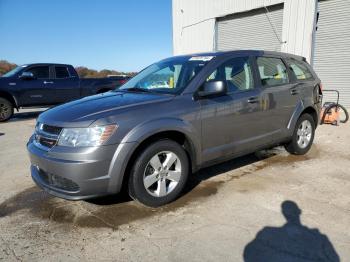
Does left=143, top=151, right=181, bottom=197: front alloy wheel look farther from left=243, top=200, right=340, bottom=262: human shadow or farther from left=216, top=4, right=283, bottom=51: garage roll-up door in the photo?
left=216, top=4, right=283, bottom=51: garage roll-up door

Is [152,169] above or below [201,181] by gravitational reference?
above

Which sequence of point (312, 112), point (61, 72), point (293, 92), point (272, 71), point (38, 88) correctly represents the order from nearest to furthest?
point (272, 71) < point (293, 92) < point (312, 112) < point (38, 88) < point (61, 72)

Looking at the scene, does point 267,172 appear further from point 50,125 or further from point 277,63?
point 50,125

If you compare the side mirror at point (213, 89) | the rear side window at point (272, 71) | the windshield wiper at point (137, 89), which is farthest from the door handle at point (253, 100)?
the windshield wiper at point (137, 89)

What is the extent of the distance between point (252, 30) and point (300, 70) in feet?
27.2

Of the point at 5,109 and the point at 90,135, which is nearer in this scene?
the point at 90,135

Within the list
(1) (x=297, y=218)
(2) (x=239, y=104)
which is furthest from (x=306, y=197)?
(2) (x=239, y=104)

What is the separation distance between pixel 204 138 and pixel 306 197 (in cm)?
138

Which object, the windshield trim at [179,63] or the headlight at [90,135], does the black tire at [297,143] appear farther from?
the headlight at [90,135]

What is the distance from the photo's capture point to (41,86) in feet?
36.3

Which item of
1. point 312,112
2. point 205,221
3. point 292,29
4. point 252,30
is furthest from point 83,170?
point 252,30

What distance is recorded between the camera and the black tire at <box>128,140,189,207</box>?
342 cm

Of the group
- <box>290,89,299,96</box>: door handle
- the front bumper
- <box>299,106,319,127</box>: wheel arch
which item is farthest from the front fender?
<box>299,106,319,127</box>: wheel arch

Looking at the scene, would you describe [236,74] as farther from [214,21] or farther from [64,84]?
[214,21]
